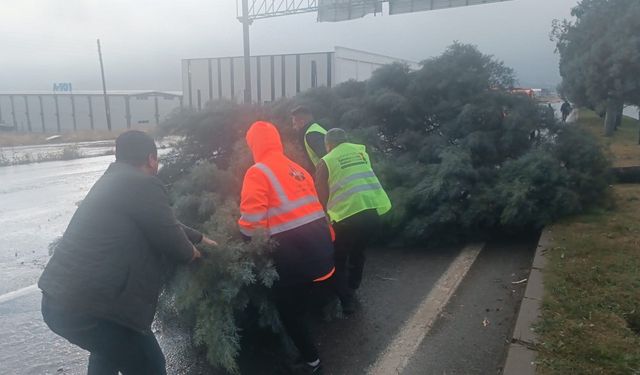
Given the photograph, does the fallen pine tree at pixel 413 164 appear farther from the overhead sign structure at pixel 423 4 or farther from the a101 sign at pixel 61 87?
the a101 sign at pixel 61 87

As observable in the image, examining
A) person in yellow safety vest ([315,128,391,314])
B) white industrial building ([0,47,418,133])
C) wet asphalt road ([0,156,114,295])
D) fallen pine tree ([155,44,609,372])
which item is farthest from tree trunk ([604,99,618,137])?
wet asphalt road ([0,156,114,295])

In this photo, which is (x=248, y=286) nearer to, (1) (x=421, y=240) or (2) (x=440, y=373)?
(2) (x=440, y=373)

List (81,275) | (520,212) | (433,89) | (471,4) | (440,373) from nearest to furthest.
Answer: (81,275)
(440,373)
(520,212)
(433,89)
(471,4)

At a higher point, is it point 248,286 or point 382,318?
point 248,286

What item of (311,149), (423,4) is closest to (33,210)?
(311,149)

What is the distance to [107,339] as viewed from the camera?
8.00 feet

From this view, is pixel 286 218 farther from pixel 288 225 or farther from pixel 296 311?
pixel 296 311

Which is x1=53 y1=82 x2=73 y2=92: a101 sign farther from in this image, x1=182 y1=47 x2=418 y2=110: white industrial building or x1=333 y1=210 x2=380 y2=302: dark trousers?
x1=333 y1=210 x2=380 y2=302: dark trousers

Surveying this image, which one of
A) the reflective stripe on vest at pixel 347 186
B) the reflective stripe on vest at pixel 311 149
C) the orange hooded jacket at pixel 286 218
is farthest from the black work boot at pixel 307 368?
the reflective stripe on vest at pixel 311 149

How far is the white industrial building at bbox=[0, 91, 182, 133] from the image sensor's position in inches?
1961

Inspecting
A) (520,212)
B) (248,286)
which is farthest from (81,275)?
(520,212)

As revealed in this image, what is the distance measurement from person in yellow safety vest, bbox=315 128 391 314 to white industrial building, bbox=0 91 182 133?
1905 inches

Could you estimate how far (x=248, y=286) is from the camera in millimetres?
3309

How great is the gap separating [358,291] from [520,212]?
7.58 feet
